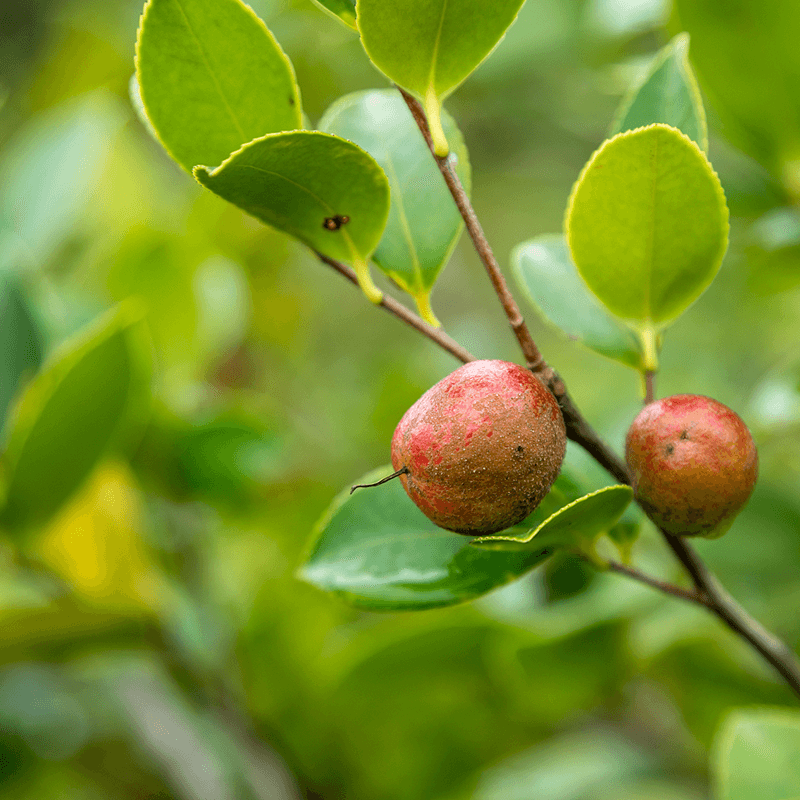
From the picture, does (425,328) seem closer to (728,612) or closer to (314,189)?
(314,189)

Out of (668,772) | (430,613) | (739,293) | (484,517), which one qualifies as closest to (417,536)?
(484,517)

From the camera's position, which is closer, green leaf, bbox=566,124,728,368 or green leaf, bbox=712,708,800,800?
green leaf, bbox=566,124,728,368

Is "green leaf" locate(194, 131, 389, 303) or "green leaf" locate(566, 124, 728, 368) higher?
"green leaf" locate(194, 131, 389, 303)

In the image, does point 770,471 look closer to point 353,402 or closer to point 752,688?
point 752,688

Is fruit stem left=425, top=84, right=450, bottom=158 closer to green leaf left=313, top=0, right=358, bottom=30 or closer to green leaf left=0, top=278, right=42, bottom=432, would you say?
green leaf left=313, top=0, right=358, bottom=30

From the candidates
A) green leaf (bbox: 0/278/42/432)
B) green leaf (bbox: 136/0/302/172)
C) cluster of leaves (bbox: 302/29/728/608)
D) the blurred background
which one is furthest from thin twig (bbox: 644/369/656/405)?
green leaf (bbox: 0/278/42/432)

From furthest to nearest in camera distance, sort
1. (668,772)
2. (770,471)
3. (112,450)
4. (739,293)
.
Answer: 1. (739,293)
2. (770,471)
3. (668,772)
4. (112,450)
